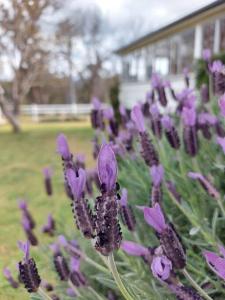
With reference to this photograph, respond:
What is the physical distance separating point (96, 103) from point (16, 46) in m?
17.0

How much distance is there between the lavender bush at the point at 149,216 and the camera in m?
1.03

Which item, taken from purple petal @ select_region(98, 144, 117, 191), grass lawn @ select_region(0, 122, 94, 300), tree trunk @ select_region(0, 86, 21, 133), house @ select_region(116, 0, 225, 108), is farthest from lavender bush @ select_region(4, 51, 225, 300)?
tree trunk @ select_region(0, 86, 21, 133)

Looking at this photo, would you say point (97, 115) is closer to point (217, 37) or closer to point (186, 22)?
point (217, 37)

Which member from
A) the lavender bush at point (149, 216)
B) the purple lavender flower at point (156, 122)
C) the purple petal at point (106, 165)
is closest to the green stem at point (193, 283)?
the lavender bush at point (149, 216)

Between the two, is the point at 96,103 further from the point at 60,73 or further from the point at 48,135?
the point at 60,73

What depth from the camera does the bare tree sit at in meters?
17.5

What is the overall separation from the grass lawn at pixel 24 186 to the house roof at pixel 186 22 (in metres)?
4.60

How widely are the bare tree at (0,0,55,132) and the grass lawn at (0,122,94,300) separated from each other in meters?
3.32

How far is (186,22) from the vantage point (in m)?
14.1

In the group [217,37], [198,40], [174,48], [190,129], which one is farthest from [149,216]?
[174,48]

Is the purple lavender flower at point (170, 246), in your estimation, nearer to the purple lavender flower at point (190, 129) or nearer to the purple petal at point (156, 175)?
the purple petal at point (156, 175)

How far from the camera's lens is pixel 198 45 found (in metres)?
13.9

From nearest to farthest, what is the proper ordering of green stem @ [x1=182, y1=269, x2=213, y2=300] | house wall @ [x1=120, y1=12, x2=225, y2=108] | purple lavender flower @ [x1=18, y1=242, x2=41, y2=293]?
green stem @ [x1=182, y1=269, x2=213, y2=300], purple lavender flower @ [x1=18, y1=242, x2=41, y2=293], house wall @ [x1=120, y1=12, x2=225, y2=108]

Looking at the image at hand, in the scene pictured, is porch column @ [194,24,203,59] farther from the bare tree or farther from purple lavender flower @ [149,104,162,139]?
purple lavender flower @ [149,104,162,139]
